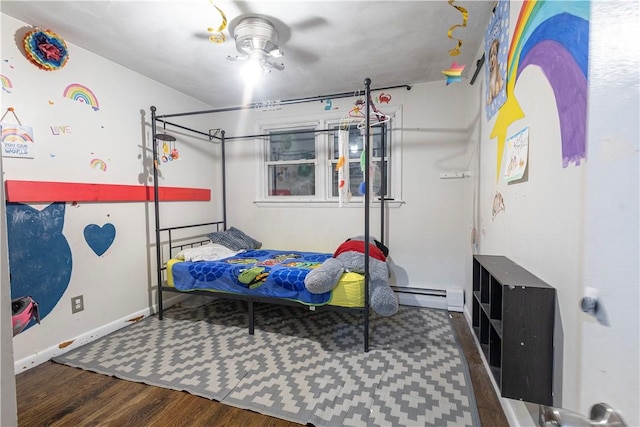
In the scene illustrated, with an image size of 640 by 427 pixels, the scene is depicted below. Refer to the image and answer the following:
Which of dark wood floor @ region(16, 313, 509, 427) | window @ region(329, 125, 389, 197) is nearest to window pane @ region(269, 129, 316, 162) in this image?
window @ region(329, 125, 389, 197)

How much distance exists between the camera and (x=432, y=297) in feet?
9.82

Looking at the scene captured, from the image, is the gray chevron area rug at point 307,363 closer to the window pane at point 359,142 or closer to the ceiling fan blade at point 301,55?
the window pane at point 359,142

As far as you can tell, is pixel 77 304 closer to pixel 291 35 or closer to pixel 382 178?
pixel 291 35

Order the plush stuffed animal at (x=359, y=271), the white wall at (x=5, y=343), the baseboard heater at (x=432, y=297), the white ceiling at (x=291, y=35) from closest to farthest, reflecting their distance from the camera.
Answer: the white wall at (x=5, y=343) → the white ceiling at (x=291, y=35) → the plush stuffed animal at (x=359, y=271) → the baseboard heater at (x=432, y=297)

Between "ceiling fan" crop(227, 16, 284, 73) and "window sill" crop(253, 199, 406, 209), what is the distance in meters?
1.69

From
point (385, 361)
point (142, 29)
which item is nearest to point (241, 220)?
point (142, 29)

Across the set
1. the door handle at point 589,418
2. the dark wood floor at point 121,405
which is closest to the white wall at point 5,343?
the door handle at point 589,418

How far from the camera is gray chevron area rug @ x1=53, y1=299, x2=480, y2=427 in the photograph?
5.09 ft

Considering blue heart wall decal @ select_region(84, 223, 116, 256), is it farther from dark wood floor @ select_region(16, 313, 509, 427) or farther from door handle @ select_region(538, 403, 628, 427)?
door handle @ select_region(538, 403, 628, 427)

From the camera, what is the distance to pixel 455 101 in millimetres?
2896

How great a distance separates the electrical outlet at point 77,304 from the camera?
221cm

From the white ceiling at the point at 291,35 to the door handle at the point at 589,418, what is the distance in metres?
2.11

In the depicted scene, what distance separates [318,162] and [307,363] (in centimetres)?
224

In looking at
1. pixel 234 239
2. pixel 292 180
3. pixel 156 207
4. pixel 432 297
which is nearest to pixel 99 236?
pixel 156 207
